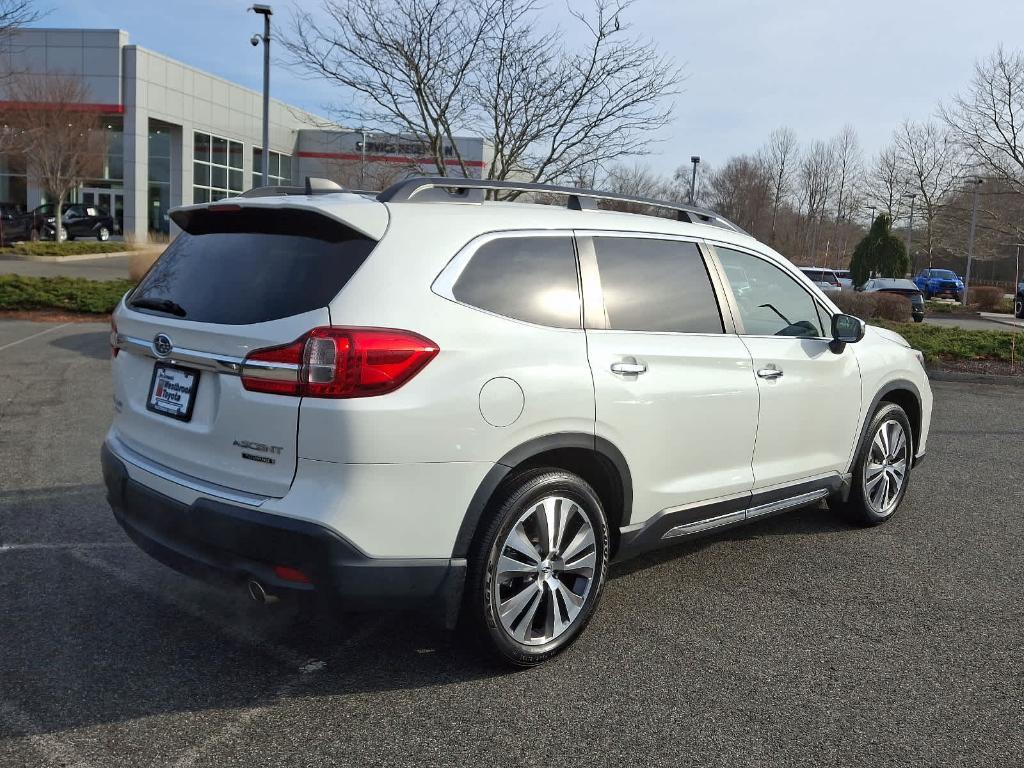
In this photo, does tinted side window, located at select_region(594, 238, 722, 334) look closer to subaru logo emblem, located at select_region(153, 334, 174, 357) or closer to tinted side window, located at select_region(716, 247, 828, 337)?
tinted side window, located at select_region(716, 247, 828, 337)

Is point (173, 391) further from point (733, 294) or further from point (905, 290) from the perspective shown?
point (905, 290)

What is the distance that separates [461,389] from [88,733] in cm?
A: 168

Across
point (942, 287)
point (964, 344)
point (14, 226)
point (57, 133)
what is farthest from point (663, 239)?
point (942, 287)

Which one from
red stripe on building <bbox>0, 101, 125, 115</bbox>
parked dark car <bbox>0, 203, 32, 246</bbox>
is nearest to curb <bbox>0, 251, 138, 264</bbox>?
parked dark car <bbox>0, 203, 32, 246</bbox>

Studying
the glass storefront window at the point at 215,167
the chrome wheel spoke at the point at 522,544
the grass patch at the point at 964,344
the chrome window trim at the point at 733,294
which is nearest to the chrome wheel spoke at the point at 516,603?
the chrome wheel spoke at the point at 522,544

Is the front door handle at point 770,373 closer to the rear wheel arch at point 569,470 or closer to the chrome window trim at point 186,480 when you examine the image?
the rear wheel arch at point 569,470

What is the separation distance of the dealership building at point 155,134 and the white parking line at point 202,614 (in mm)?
32552

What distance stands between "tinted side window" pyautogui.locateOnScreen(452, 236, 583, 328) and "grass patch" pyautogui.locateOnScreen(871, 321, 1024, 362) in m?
11.7

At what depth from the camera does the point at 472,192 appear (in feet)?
12.8

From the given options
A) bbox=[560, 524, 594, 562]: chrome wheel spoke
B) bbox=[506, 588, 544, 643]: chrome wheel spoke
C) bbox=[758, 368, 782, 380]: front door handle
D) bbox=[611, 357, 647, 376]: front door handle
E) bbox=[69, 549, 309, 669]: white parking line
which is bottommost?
bbox=[69, 549, 309, 669]: white parking line

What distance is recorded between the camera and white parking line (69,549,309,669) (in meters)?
3.70

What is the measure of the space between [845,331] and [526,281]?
2217mm

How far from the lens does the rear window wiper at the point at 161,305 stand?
3531mm

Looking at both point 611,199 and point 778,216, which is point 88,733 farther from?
point 778,216
